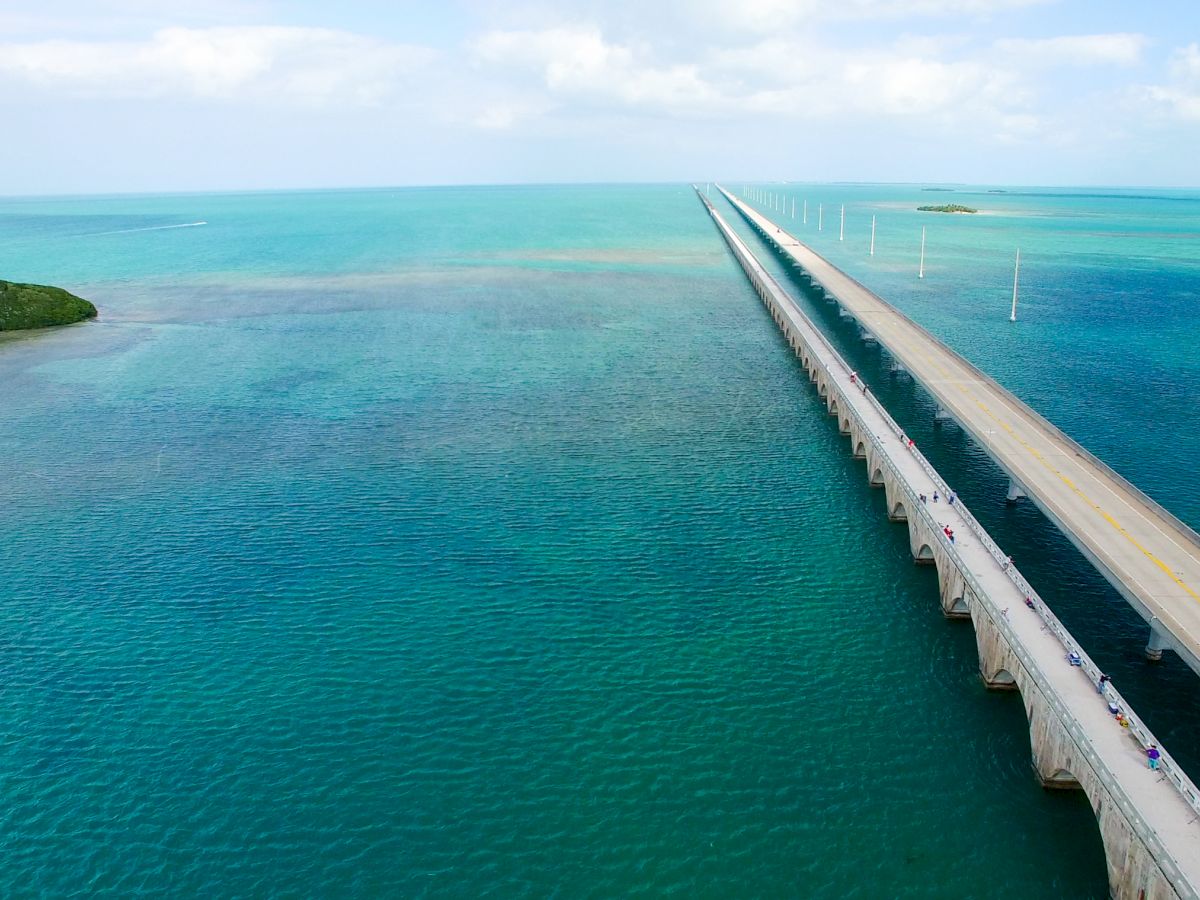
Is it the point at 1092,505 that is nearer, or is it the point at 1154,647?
the point at 1154,647

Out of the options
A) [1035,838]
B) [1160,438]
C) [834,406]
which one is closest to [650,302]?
[834,406]

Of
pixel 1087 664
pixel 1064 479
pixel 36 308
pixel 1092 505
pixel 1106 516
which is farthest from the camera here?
pixel 36 308

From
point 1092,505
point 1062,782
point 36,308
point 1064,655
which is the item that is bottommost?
point 1062,782

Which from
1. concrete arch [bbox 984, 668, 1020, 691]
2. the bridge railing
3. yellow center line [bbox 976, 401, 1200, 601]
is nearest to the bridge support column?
yellow center line [bbox 976, 401, 1200, 601]

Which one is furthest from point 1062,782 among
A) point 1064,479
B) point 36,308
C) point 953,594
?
point 36,308

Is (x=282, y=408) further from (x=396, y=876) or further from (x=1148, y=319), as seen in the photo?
(x=1148, y=319)

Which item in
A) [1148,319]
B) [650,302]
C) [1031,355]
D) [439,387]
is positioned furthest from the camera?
[650,302]

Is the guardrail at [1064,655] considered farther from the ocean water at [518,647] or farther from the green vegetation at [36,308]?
the green vegetation at [36,308]

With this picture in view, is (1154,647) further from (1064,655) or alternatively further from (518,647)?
(518,647)
